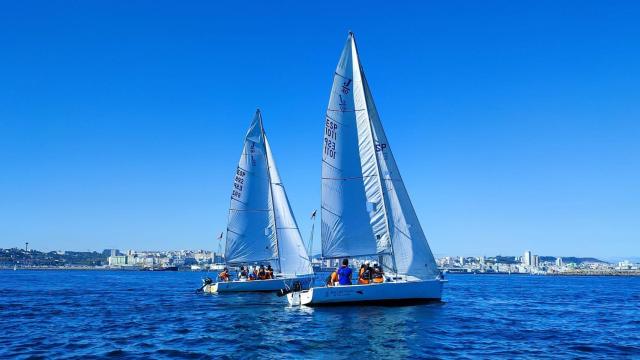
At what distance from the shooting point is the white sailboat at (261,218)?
48.1 m

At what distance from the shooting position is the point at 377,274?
32062mm

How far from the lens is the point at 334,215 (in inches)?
1342

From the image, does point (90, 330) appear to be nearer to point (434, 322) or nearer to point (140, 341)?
point (140, 341)

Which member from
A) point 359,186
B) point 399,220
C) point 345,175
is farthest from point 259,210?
point 399,220

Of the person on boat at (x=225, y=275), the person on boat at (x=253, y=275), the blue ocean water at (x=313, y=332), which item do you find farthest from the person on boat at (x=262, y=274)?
the blue ocean water at (x=313, y=332)

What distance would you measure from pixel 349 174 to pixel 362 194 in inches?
56.0

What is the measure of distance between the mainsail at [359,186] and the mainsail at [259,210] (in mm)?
14604

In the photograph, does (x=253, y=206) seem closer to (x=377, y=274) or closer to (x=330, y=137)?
(x=330, y=137)

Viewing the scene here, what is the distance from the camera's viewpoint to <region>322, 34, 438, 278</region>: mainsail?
110 ft

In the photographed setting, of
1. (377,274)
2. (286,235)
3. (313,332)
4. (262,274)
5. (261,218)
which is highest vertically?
(261,218)

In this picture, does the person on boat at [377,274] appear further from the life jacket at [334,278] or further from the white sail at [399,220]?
the life jacket at [334,278]

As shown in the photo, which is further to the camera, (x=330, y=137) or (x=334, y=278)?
(x=330, y=137)

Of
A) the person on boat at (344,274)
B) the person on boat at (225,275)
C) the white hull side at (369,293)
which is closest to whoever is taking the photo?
the white hull side at (369,293)

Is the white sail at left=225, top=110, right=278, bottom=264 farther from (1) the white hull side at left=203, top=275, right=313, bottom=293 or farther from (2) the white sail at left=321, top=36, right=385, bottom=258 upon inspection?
(2) the white sail at left=321, top=36, right=385, bottom=258
